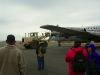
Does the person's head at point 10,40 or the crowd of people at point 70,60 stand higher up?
the person's head at point 10,40

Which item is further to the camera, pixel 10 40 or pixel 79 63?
pixel 79 63

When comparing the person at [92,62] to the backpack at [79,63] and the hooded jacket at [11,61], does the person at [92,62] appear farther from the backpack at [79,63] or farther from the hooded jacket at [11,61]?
the hooded jacket at [11,61]

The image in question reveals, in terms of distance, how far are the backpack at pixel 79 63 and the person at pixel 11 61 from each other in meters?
1.44

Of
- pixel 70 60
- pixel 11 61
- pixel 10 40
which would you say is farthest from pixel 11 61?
pixel 70 60

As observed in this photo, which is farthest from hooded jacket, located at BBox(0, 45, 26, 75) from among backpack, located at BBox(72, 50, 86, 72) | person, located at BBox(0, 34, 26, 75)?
backpack, located at BBox(72, 50, 86, 72)

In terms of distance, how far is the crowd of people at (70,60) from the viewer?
3.85m

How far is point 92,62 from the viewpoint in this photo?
489cm

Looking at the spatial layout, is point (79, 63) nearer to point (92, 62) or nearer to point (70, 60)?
point (70, 60)

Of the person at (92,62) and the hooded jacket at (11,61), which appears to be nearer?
the hooded jacket at (11,61)

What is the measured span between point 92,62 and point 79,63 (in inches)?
23.7

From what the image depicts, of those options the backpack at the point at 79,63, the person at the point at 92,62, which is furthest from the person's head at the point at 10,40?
the person at the point at 92,62

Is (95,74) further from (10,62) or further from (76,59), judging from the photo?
(10,62)

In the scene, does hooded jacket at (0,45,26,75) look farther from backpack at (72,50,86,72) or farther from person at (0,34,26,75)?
backpack at (72,50,86,72)

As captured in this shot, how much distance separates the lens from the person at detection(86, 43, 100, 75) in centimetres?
488
